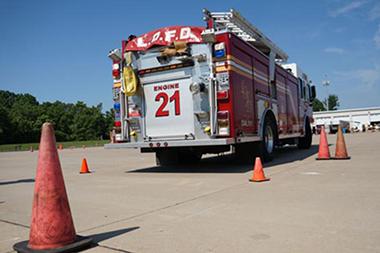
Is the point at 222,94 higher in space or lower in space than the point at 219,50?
lower

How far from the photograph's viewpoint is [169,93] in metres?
9.10

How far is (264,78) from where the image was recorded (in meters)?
10.5

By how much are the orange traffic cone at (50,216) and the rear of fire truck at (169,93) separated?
479 cm

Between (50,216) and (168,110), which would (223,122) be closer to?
(168,110)

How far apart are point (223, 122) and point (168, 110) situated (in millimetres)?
1479

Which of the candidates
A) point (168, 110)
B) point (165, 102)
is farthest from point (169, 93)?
point (168, 110)

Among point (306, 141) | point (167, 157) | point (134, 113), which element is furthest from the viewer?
point (306, 141)

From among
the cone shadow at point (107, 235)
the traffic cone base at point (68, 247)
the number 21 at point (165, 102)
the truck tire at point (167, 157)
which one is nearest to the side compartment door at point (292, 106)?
the truck tire at point (167, 157)

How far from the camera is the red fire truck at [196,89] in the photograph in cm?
840

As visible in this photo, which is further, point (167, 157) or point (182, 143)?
point (167, 157)

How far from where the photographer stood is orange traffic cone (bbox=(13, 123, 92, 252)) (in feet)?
11.2

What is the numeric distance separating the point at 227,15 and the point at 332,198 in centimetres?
532

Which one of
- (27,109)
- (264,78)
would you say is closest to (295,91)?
(264,78)

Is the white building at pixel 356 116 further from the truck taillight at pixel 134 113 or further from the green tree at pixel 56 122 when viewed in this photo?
the truck taillight at pixel 134 113
